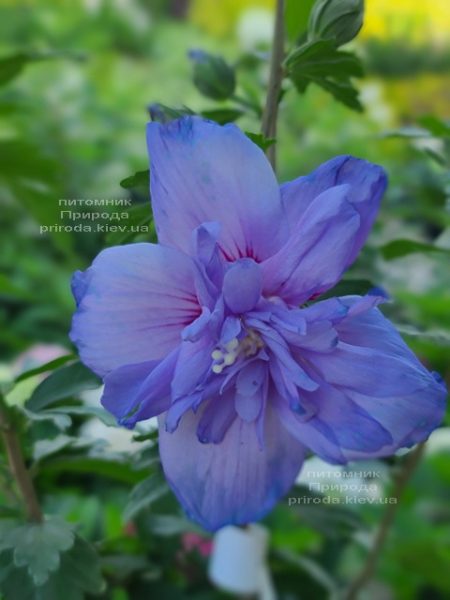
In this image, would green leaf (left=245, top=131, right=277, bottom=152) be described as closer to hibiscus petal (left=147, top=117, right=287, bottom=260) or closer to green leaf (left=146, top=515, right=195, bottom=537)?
hibiscus petal (left=147, top=117, right=287, bottom=260)

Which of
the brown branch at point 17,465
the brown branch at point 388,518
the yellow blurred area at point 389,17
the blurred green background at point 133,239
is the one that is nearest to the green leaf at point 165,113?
the blurred green background at point 133,239

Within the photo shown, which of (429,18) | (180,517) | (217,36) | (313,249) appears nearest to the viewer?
(313,249)

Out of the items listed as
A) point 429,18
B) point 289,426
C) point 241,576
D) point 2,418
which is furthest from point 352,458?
point 429,18

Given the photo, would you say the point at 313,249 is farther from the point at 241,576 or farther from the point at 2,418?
the point at 241,576

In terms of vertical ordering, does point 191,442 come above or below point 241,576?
above

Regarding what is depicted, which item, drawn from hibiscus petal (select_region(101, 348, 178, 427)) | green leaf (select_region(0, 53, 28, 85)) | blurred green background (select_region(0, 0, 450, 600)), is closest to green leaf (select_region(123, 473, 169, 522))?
blurred green background (select_region(0, 0, 450, 600))

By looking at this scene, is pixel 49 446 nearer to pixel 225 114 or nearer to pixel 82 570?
pixel 82 570
